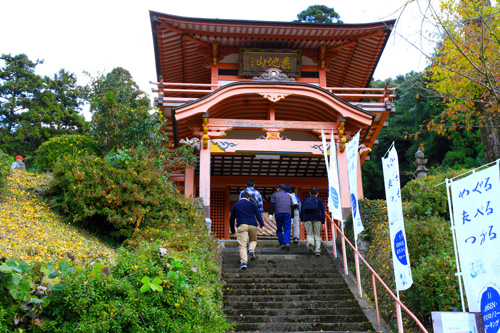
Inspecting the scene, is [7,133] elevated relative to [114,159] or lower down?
elevated

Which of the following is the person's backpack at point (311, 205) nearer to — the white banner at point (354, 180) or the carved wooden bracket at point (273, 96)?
the white banner at point (354, 180)

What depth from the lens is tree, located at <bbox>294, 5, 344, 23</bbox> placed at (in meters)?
28.6

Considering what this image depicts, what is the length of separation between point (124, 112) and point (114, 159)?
120 inches

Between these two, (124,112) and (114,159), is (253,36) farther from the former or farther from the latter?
(114,159)

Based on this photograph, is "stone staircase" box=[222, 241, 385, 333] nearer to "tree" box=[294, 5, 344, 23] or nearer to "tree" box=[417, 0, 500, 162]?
"tree" box=[417, 0, 500, 162]

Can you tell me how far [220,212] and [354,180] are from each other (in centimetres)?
768

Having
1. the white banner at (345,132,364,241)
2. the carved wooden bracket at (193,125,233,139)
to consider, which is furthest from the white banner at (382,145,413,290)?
the carved wooden bracket at (193,125,233,139)

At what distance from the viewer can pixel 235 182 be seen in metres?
15.5

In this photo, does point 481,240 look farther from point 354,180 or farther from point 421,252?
point 354,180

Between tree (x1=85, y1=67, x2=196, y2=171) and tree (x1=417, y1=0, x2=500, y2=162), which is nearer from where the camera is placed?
tree (x1=417, y1=0, x2=500, y2=162)

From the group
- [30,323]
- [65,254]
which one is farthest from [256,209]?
[30,323]

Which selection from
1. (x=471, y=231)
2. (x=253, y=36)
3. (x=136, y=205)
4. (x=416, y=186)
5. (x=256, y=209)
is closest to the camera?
(x=471, y=231)

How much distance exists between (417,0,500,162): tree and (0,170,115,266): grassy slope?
6496 mm

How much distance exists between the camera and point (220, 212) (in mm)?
15531
